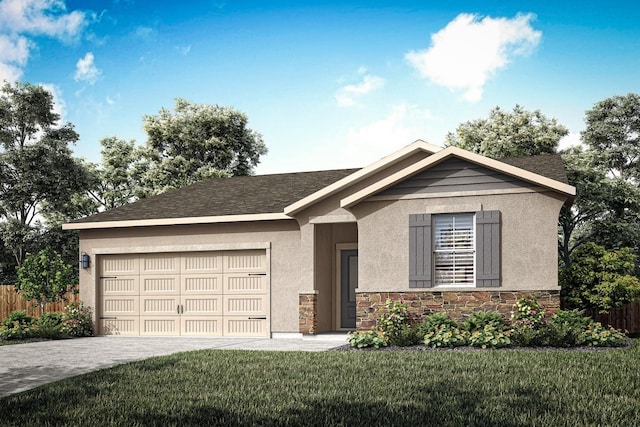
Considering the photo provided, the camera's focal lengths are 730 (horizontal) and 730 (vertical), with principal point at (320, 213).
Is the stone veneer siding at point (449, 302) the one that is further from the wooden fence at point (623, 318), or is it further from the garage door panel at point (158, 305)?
the wooden fence at point (623, 318)

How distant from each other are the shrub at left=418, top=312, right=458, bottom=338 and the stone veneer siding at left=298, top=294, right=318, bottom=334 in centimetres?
331

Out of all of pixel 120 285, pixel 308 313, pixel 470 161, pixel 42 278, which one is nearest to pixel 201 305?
pixel 120 285

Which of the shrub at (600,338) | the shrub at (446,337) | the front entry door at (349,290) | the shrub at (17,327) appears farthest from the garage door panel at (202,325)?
the shrub at (600,338)

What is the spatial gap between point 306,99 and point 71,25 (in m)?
9.10

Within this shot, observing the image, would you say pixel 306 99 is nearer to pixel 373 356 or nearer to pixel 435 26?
pixel 435 26

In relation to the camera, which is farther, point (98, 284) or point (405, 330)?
point (98, 284)

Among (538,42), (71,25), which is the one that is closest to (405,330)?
(538,42)

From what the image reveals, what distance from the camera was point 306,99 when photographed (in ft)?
81.2

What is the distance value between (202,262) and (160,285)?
142 cm

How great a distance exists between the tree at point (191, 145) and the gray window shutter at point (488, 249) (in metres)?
22.4

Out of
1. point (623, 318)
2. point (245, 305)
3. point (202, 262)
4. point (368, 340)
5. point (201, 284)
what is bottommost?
point (623, 318)

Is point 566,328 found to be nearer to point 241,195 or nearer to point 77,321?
point 241,195

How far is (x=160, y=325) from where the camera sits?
19406mm

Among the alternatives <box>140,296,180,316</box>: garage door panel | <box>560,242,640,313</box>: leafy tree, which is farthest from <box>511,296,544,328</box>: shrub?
<box>140,296,180,316</box>: garage door panel
